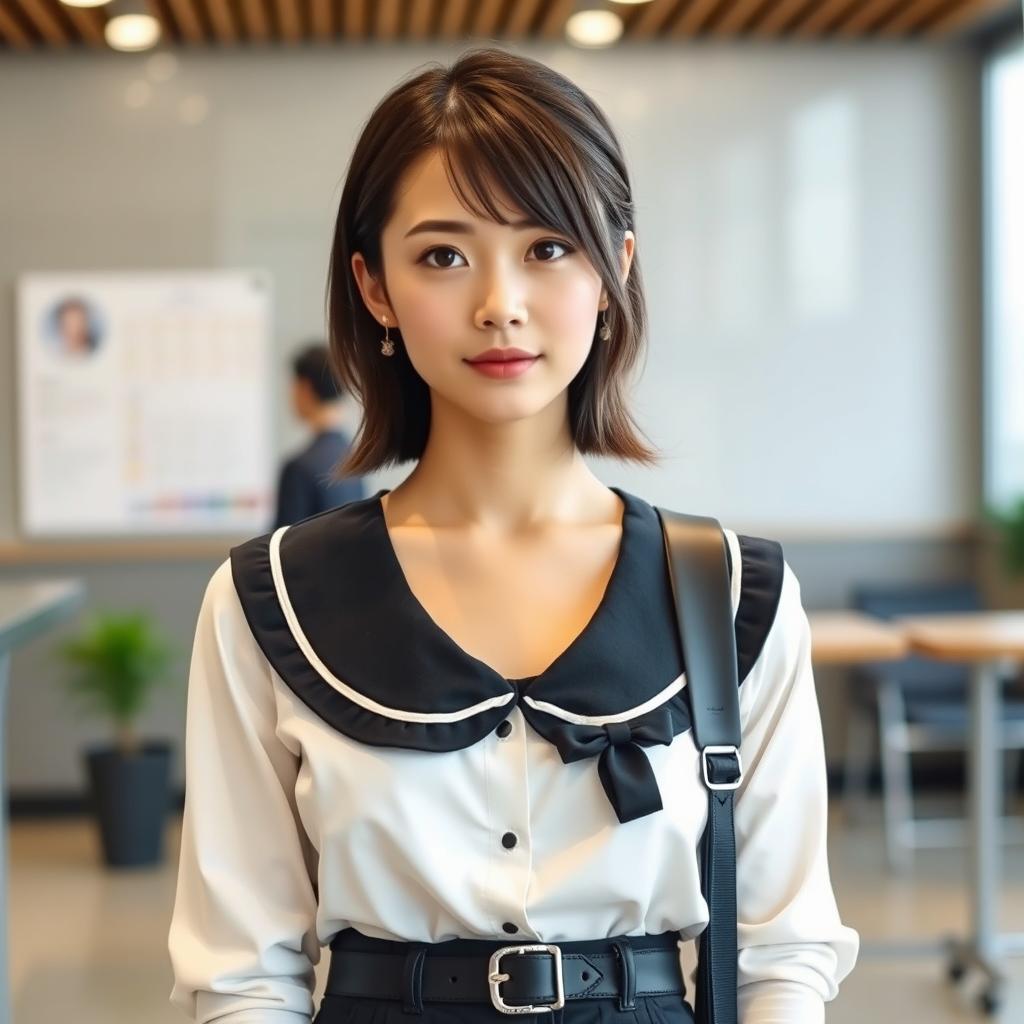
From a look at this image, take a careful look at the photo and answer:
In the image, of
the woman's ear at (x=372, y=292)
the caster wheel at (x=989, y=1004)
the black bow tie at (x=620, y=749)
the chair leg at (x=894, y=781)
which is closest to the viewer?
the black bow tie at (x=620, y=749)

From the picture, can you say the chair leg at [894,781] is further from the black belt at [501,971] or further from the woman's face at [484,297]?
the woman's face at [484,297]

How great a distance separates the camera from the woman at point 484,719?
4.20 ft

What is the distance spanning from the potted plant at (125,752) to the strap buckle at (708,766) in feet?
15.3

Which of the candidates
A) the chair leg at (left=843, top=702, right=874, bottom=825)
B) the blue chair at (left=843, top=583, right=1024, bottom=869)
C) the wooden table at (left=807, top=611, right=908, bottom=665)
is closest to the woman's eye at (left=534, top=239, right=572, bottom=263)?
the wooden table at (left=807, top=611, right=908, bottom=665)

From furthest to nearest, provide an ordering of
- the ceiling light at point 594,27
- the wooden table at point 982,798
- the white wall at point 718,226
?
the white wall at point 718,226, the ceiling light at point 594,27, the wooden table at point 982,798

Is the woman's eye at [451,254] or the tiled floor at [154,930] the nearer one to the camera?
the woman's eye at [451,254]

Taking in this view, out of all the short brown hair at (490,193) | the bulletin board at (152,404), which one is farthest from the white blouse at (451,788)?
the bulletin board at (152,404)


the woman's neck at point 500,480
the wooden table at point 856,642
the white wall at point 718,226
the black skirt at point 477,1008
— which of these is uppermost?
the white wall at point 718,226

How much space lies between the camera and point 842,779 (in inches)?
261

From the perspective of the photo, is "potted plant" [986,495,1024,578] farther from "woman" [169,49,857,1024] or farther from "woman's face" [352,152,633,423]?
"woman's face" [352,152,633,423]

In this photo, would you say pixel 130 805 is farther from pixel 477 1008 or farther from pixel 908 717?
pixel 477 1008

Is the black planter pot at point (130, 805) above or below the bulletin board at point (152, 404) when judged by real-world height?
below

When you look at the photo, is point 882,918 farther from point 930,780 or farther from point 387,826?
point 387,826

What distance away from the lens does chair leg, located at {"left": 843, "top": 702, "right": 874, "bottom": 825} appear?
21.1 ft
